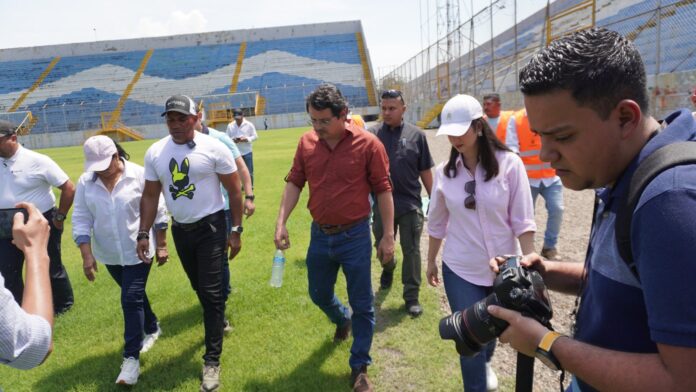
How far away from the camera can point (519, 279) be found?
1400 millimetres

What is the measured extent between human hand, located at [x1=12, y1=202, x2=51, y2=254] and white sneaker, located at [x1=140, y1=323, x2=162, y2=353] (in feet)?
8.07

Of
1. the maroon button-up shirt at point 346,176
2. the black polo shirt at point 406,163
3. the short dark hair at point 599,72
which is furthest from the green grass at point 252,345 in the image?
the short dark hair at point 599,72

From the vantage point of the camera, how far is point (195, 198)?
3.61 metres

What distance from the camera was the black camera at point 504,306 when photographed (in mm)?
1352

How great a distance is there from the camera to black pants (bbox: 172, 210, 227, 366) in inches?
140

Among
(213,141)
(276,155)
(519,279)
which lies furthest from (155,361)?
(276,155)

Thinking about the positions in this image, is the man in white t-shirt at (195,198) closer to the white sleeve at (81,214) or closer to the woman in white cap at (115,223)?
the woman in white cap at (115,223)

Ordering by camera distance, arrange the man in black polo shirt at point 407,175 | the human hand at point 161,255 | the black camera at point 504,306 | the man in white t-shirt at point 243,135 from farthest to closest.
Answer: the man in white t-shirt at point 243,135 → the man in black polo shirt at point 407,175 → the human hand at point 161,255 → the black camera at point 504,306

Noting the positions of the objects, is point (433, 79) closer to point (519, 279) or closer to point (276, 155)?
point (276, 155)

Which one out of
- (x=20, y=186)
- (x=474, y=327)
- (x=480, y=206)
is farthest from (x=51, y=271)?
(x=474, y=327)

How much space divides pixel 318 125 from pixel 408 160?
5.06 ft

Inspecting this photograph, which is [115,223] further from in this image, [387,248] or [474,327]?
[474,327]

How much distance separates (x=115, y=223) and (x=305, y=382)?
2067 mm

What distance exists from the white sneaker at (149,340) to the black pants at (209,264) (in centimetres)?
88
